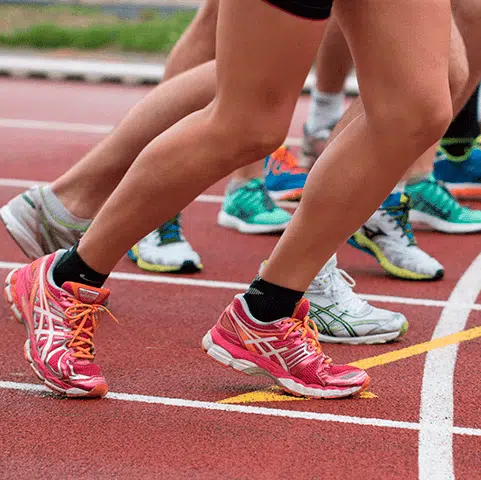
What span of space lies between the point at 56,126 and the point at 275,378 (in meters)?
5.77

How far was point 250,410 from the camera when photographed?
2.74 meters

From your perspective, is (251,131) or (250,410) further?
(250,410)

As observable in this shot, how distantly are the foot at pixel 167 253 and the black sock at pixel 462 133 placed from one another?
203cm

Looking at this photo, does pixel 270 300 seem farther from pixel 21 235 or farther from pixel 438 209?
pixel 438 209

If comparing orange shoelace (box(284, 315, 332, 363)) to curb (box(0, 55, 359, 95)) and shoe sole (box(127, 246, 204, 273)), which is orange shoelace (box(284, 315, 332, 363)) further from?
curb (box(0, 55, 359, 95))

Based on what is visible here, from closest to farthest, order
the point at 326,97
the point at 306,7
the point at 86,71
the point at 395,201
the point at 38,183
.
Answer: the point at 306,7 → the point at 395,201 → the point at 326,97 → the point at 38,183 → the point at 86,71

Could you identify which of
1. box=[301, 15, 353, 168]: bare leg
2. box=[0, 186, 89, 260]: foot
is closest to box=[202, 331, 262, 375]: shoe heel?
box=[0, 186, 89, 260]: foot

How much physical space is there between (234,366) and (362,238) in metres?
1.41

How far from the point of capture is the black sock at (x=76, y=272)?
2744 mm

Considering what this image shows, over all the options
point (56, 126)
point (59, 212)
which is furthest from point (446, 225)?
point (56, 126)

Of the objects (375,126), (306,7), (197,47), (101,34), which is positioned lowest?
(101,34)

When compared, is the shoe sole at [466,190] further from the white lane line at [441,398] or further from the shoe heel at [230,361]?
the shoe heel at [230,361]

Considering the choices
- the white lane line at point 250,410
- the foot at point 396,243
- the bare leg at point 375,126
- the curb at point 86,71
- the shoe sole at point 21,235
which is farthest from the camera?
the curb at point 86,71

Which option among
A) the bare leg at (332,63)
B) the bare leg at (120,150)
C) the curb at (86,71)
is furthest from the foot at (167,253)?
the curb at (86,71)
